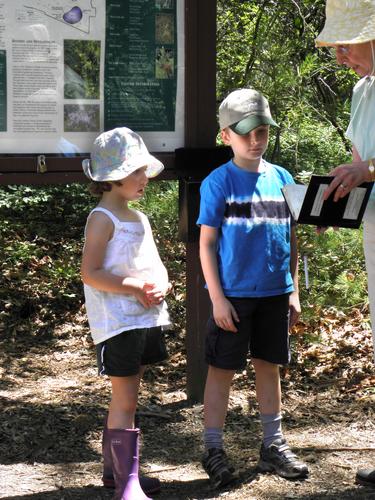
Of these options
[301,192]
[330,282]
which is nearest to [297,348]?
[330,282]

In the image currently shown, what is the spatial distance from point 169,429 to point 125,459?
1097mm

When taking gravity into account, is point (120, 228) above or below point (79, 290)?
above

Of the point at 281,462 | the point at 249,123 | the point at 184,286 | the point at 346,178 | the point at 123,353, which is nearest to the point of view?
the point at 346,178

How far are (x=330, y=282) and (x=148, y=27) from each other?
227 cm

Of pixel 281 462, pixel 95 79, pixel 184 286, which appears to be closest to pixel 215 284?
pixel 281 462

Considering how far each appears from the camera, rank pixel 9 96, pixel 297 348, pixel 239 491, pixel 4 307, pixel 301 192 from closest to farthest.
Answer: pixel 301 192 < pixel 239 491 < pixel 9 96 < pixel 297 348 < pixel 4 307

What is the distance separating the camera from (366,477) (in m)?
4.04

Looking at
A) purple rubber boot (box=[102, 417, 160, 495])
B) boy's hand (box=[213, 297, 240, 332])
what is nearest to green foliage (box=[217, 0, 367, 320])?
boy's hand (box=[213, 297, 240, 332])

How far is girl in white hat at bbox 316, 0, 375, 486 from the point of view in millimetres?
3557

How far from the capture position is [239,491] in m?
3.97

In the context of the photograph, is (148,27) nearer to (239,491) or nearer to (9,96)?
(9,96)

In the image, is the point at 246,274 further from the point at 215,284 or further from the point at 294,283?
the point at 294,283

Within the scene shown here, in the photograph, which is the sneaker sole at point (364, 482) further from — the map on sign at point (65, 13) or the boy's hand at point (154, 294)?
the map on sign at point (65, 13)

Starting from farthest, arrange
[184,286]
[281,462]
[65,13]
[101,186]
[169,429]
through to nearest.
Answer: [184,286], [169,429], [65,13], [281,462], [101,186]
